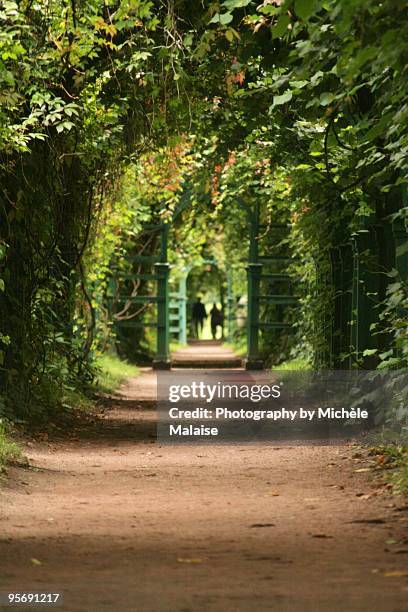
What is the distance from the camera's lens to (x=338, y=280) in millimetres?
16000

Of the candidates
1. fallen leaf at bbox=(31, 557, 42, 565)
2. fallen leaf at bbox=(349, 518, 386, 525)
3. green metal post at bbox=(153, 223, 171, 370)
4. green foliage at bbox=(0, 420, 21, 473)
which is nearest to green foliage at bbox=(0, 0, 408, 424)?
green foliage at bbox=(0, 420, 21, 473)

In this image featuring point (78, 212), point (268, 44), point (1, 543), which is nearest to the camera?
point (1, 543)

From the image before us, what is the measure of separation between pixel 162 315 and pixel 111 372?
585 cm

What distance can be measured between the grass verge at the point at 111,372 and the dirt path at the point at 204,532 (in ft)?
25.3

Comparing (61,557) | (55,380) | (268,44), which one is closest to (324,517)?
(61,557)

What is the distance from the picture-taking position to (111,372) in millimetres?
21562

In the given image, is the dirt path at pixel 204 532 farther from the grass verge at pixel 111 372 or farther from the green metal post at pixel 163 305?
the green metal post at pixel 163 305

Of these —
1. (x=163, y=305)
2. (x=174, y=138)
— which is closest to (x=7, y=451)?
(x=174, y=138)

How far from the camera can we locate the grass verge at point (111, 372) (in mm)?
19247

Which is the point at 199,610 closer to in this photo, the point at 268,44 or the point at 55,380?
the point at 268,44

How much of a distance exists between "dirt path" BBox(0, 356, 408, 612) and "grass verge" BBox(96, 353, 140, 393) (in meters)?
7.72

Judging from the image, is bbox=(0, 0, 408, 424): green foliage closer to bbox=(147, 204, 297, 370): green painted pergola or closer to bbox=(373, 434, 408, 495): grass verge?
bbox=(373, 434, 408, 495): grass verge

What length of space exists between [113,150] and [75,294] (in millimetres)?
2336

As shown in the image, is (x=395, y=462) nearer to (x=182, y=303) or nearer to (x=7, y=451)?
(x=7, y=451)
